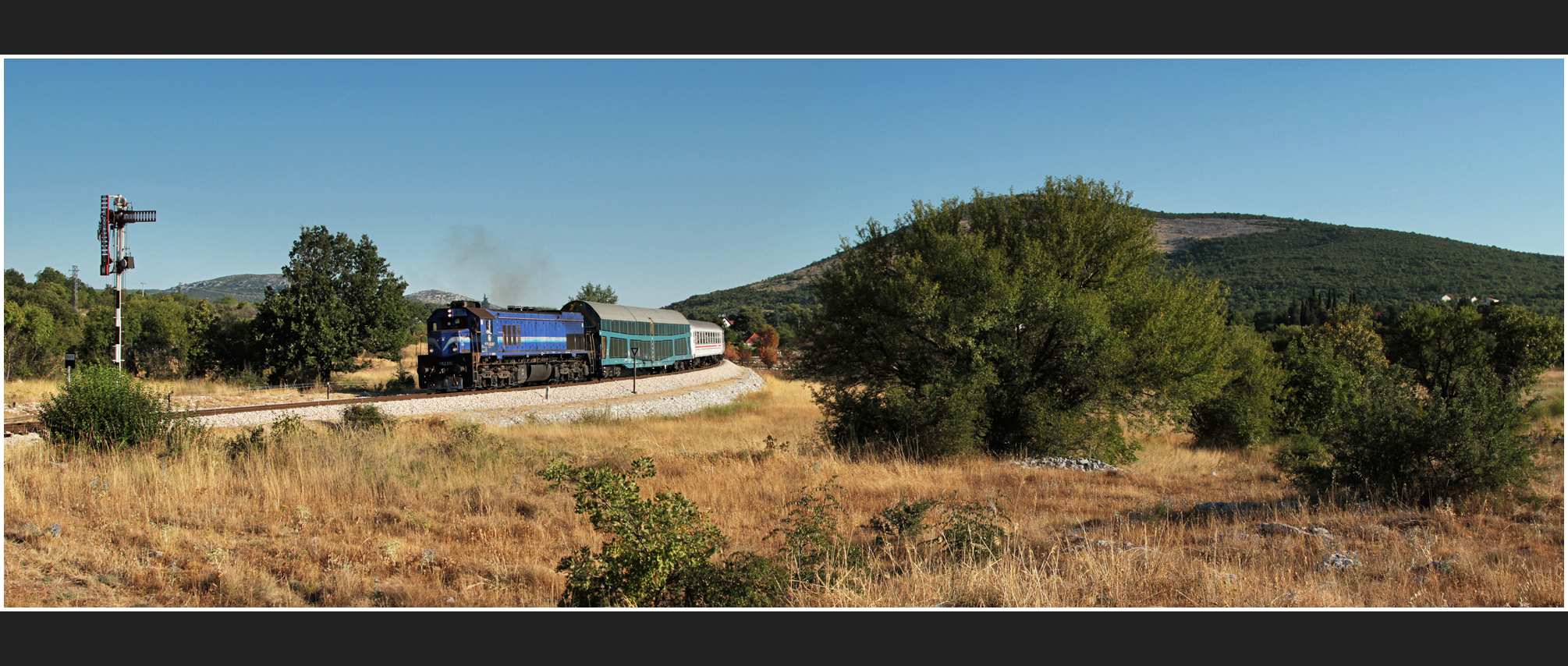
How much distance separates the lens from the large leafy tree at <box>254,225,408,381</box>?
36.0 meters

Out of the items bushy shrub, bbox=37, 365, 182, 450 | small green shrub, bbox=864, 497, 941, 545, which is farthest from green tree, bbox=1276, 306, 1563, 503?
bushy shrub, bbox=37, 365, 182, 450

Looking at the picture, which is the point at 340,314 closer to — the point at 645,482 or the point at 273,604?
the point at 645,482

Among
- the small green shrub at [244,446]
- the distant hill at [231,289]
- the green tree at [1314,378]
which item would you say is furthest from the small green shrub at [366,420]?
the distant hill at [231,289]

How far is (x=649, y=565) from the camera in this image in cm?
529

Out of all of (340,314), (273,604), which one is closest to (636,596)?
(273,604)

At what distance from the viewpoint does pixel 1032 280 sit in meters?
17.8

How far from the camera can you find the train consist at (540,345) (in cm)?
3145

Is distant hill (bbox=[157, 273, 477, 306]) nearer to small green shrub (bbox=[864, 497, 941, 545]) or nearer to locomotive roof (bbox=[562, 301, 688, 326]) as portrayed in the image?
locomotive roof (bbox=[562, 301, 688, 326])

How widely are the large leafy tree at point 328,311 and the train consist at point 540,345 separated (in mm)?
6446

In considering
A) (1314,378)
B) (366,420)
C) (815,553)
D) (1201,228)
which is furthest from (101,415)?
(1201,228)

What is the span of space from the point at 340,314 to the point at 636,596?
37.7 meters

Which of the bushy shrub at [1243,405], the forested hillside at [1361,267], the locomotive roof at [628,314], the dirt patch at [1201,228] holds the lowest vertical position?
Answer: the bushy shrub at [1243,405]

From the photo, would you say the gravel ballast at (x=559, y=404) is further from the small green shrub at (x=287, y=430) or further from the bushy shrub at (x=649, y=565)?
the bushy shrub at (x=649, y=565)

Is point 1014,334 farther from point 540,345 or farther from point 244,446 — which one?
point 540,345
